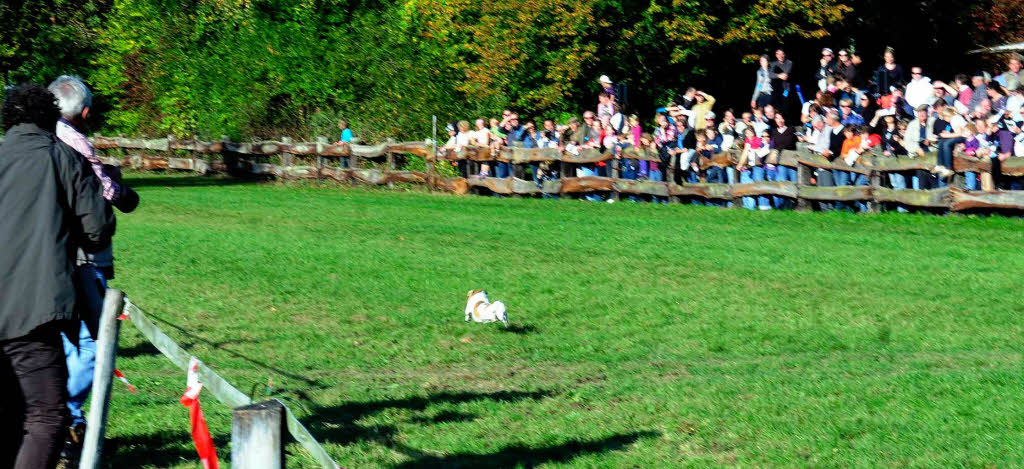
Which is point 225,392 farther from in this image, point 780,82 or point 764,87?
point 780,82

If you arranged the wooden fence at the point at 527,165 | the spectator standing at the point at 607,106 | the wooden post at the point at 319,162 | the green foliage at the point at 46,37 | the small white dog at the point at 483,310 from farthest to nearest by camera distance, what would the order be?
the green foliage at the point at 46,37 → the wooden post at the point at 319,162 → the spectator standing at the point at 607,106 → the wooden fence at the point at 527,165 → the small white dog at the point at 483,310

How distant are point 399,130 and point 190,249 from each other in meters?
16.1

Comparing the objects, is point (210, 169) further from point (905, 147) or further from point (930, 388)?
point (930, 388)

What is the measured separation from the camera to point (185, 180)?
32.6 meters

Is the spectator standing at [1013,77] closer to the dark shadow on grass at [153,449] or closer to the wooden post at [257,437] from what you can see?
the dark shadow on grass at [153,449]

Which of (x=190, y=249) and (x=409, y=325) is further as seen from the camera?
(x=190, y=249)

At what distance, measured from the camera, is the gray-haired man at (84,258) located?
5.86 meters

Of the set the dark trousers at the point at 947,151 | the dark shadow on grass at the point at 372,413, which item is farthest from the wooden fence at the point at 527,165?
the dark shadow on grass at the point at 372,413

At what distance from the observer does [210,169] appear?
35.5 m

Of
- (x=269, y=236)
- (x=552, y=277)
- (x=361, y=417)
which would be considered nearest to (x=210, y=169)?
(x=269, y=236)

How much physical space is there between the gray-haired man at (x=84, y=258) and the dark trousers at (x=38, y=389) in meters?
0.64

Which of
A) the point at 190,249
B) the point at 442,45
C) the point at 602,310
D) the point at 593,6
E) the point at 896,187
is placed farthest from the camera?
the point at 442,45

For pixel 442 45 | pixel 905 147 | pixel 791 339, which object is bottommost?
pixel 791 339

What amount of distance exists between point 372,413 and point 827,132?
14323 mm
